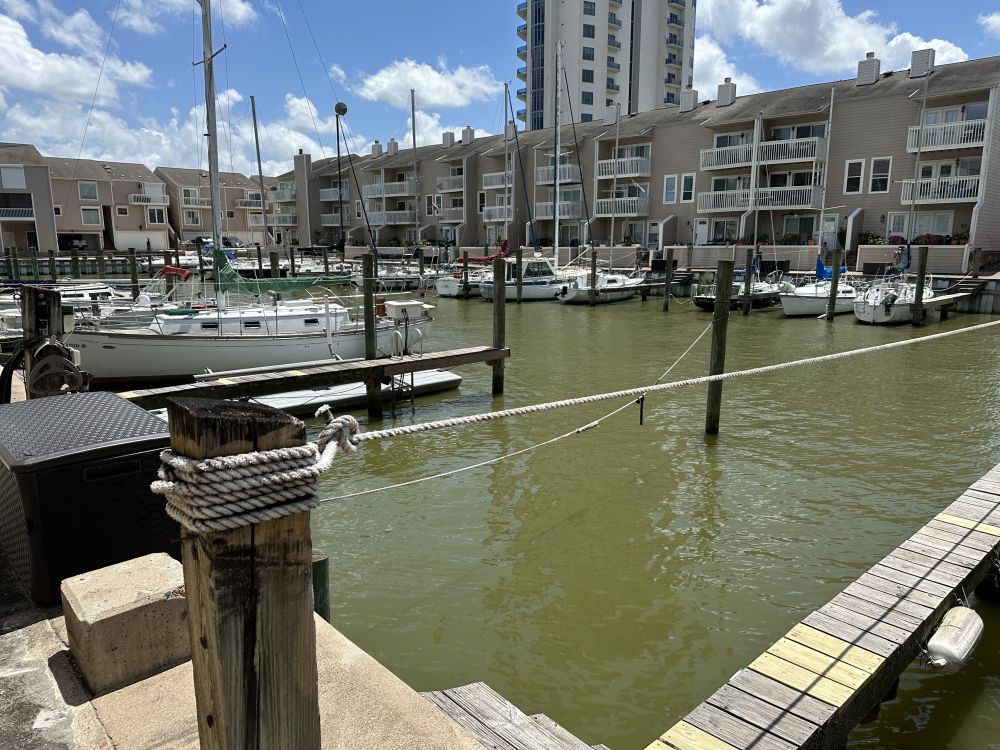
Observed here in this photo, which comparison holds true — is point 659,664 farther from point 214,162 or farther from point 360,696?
point 214,162

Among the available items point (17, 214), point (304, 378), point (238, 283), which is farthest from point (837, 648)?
point (17, 214)

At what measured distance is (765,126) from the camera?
130ft

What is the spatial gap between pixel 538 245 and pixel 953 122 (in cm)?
2450

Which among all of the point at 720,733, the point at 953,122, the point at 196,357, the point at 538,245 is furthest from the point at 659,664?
the point at 538,245

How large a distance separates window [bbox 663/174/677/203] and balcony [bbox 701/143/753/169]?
256 centimetres

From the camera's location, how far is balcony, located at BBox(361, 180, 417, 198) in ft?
194

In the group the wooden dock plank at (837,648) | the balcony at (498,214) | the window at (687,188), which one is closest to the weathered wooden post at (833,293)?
the window at (687,188)

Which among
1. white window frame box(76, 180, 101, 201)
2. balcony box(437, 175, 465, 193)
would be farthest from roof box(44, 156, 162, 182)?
balcony box(437, 175, 465, 193)

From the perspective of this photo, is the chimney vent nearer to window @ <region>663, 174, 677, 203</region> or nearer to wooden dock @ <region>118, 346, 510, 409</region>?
window @ <region>663, 174, 677, 203</region>

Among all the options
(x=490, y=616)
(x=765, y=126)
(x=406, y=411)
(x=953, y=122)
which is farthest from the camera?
(x=765, y=126)

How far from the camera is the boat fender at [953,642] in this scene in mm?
4512

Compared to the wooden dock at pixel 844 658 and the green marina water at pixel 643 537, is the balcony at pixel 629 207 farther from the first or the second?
the wooden dock at pixel 844 658

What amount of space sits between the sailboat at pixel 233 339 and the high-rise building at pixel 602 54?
59120 mm

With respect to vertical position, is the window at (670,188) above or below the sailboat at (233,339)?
above
